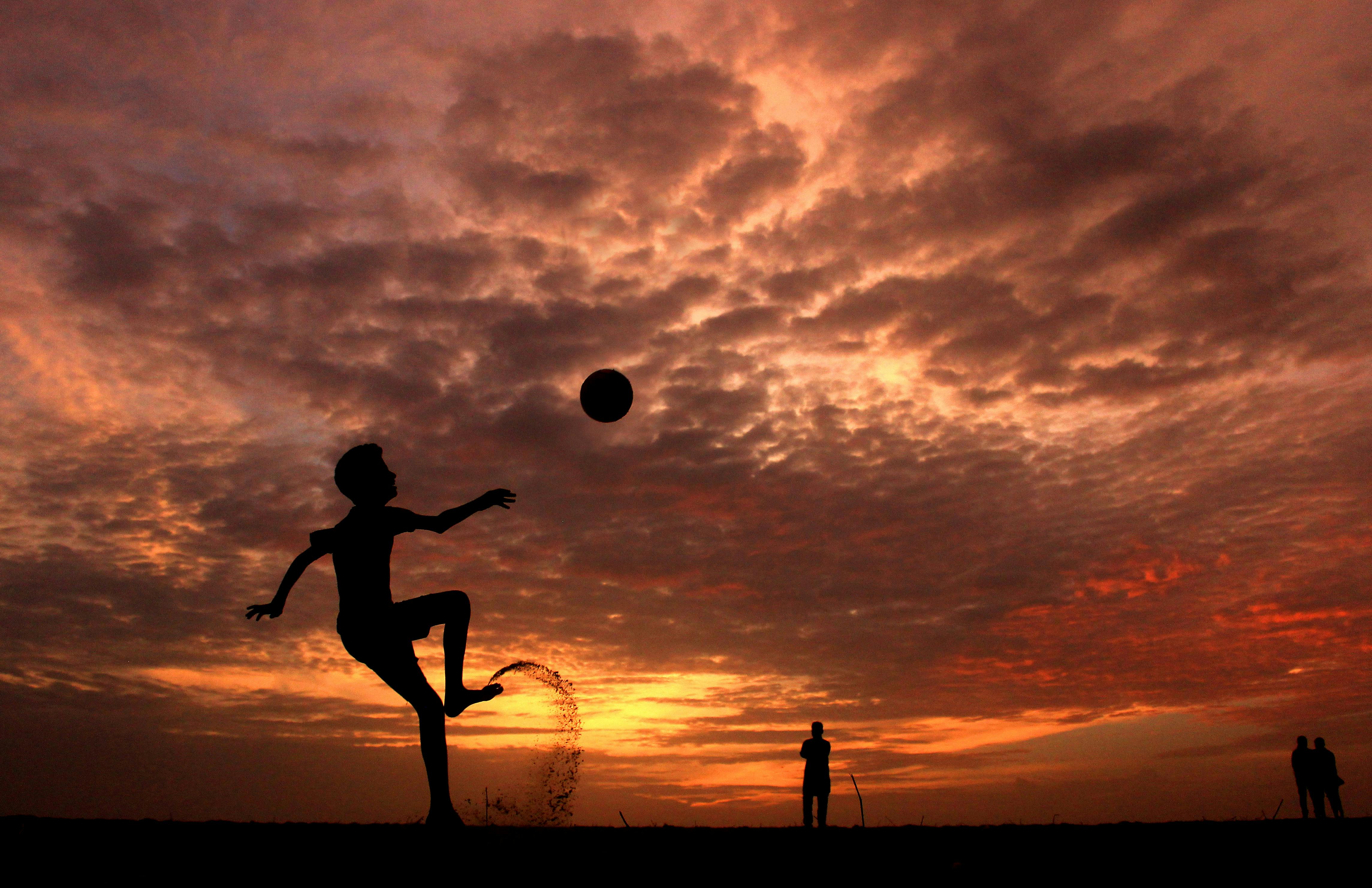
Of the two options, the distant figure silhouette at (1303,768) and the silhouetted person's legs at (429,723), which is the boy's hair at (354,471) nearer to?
the silhouetted person's legs at (429,723)

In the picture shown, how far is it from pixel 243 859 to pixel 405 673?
2.18 meters

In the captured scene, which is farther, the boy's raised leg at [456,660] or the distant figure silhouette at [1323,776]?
the distant figure silhouette at [1323,776]

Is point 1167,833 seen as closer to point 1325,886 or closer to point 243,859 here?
point 1325,886

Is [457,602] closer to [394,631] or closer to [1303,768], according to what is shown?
[394,631]

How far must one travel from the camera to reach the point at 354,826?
920cm

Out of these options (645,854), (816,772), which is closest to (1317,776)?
(816,772)

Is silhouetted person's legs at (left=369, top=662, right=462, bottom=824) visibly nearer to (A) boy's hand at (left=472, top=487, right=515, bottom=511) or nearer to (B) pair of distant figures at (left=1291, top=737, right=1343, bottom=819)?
(A) boy's hand at (left=472, top=487, right=515, bottom=511)

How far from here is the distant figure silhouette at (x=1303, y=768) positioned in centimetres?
2175

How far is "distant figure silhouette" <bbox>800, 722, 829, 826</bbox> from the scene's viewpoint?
1969cm

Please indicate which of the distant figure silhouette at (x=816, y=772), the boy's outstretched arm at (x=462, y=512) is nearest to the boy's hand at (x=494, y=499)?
the boy's outstretched arm at (x=462, y=512)

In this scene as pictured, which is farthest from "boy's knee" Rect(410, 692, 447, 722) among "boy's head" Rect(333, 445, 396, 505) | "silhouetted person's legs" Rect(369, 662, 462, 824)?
"boy's head" Rect(333, 445, 396, 505)

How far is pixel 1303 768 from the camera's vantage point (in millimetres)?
21875

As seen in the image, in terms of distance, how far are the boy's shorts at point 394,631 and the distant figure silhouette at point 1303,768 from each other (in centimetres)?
2148

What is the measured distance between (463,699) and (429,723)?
1.24ft
